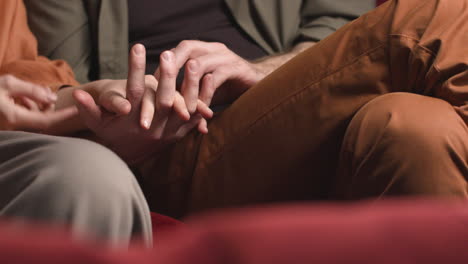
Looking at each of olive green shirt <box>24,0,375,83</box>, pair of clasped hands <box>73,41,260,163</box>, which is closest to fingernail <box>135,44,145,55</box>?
pair of clasped hands <box>73,41,260,163</box>

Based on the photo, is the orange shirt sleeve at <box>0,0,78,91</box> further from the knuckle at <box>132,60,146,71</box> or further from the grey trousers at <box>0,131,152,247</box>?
the grey trousers at <box>0,131,152,247</box>

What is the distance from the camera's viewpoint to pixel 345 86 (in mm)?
565

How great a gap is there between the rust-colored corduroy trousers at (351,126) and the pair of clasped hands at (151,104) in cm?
3

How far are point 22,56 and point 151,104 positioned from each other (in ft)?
1.40

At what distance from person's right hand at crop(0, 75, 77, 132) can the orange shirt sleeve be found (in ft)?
0.45

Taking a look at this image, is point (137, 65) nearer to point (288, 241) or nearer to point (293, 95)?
point (293, 95)

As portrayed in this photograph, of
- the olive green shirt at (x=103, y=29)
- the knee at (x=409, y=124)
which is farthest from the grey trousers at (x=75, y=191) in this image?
the olive green shirt at (x=103, y=29)

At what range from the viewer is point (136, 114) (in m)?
0.62

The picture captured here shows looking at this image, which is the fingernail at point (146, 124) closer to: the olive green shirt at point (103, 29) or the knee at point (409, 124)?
the knee at point (409, 124)

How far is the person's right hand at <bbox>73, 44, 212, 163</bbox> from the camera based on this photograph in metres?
0.60

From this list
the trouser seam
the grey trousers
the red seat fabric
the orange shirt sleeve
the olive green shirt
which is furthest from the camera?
the olive green shirt

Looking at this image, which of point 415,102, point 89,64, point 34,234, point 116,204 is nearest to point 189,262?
point 34,234

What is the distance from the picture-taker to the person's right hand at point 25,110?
63 cm

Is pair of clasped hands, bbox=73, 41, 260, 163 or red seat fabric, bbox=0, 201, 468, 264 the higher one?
red seat fabric, bbox=0, 201, 468, 264
